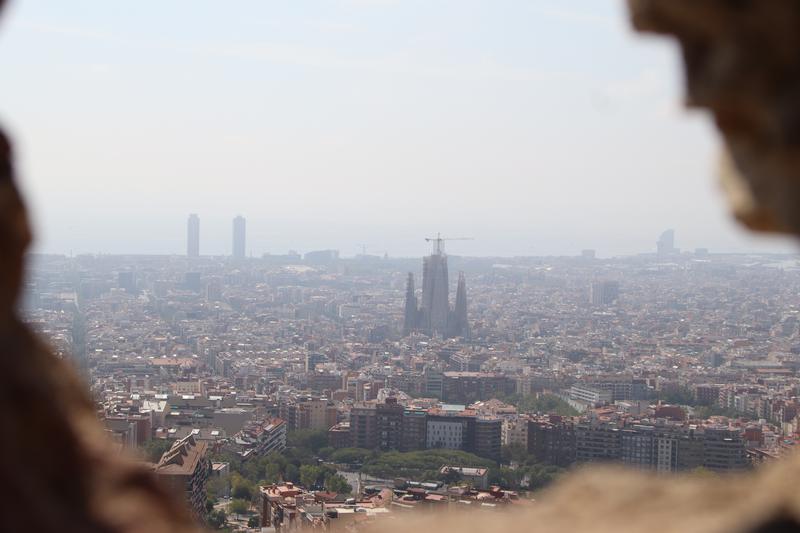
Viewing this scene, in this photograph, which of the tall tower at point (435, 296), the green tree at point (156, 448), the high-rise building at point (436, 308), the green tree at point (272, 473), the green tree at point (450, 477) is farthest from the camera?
the tall tower at point (435, 296)

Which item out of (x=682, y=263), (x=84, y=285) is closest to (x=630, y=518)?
(x=84, y=285)

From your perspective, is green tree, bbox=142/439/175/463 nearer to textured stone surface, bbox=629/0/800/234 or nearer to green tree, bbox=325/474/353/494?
green tree, bbox=325/474/353/494

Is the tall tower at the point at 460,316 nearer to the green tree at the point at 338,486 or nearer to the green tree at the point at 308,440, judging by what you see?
the green tree at the point at 308,440

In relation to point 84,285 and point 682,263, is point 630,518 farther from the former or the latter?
point 682,263

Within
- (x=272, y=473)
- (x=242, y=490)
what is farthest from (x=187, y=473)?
(x=272, y=473)

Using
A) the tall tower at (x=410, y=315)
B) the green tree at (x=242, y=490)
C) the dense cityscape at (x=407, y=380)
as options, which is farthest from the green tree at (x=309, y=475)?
the tall tower at (x=410, y=315)

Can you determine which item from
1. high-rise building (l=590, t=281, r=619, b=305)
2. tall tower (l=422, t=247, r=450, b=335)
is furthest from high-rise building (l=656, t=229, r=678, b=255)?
tall tower (l=422, t=247, r=450, b=335)

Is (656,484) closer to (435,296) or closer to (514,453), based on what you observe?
(514,453)
